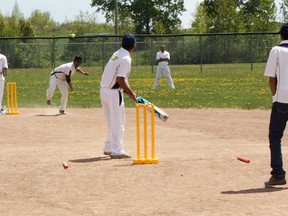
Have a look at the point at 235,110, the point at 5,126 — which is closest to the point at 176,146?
the point at 5,126

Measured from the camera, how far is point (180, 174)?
12867mm

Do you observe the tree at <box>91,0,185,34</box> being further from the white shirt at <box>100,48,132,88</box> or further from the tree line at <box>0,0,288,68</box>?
the white shirt at <box>100,48,132,88</box>

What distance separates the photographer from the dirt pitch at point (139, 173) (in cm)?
1042

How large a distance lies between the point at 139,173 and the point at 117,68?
2204 mm

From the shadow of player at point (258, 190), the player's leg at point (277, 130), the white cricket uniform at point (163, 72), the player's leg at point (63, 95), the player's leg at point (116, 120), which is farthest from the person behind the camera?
the white cricket uniform at point (163, 72)

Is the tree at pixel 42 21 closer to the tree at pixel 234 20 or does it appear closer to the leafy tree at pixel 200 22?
the leafy tree at pixel 200 22

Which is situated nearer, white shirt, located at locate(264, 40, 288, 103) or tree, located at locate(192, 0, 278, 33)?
white shirt, located at locate(264, 40, 288, 103)

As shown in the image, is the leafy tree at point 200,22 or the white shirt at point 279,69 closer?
the white shirt at point 279,69

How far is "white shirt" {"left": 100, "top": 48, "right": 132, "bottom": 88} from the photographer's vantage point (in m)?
14.4

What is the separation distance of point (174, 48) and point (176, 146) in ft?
148

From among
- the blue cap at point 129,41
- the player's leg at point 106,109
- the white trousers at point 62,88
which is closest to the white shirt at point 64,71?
the white trousers at point 62,88

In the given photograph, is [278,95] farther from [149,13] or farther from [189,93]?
[149,13]

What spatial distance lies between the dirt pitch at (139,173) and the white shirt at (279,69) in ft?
3.98

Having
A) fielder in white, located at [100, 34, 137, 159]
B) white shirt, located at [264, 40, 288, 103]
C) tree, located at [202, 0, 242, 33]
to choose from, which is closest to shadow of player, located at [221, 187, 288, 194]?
white shirt, located at [264, 40, 288, 103]
